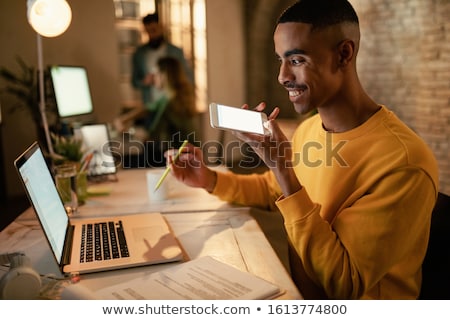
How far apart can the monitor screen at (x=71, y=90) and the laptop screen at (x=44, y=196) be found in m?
0.87

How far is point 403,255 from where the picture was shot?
33.5 inches

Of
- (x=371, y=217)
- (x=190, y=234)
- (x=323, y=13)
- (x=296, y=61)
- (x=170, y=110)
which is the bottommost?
(x=190, y=234)

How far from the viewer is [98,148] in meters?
1.68

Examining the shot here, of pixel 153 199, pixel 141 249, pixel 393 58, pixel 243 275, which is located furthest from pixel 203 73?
pixel 243 275

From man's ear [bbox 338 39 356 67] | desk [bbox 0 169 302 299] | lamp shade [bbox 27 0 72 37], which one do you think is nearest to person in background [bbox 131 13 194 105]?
lamp shade [bbox 27 0 72 37]

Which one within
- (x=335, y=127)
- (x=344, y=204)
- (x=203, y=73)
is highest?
(x=203, y=73)

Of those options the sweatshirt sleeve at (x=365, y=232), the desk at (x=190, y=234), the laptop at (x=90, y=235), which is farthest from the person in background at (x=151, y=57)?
the sweatshirt sleeve at (x=365, y=232)

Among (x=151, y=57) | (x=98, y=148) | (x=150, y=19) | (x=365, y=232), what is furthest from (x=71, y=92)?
(x=365, y=232)

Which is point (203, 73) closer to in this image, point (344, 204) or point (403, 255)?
point (344, 204)

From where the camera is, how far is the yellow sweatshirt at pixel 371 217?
81cm

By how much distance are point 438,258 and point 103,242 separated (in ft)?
2.49

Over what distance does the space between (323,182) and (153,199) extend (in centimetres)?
58

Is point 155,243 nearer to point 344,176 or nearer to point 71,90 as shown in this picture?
point 344,176
